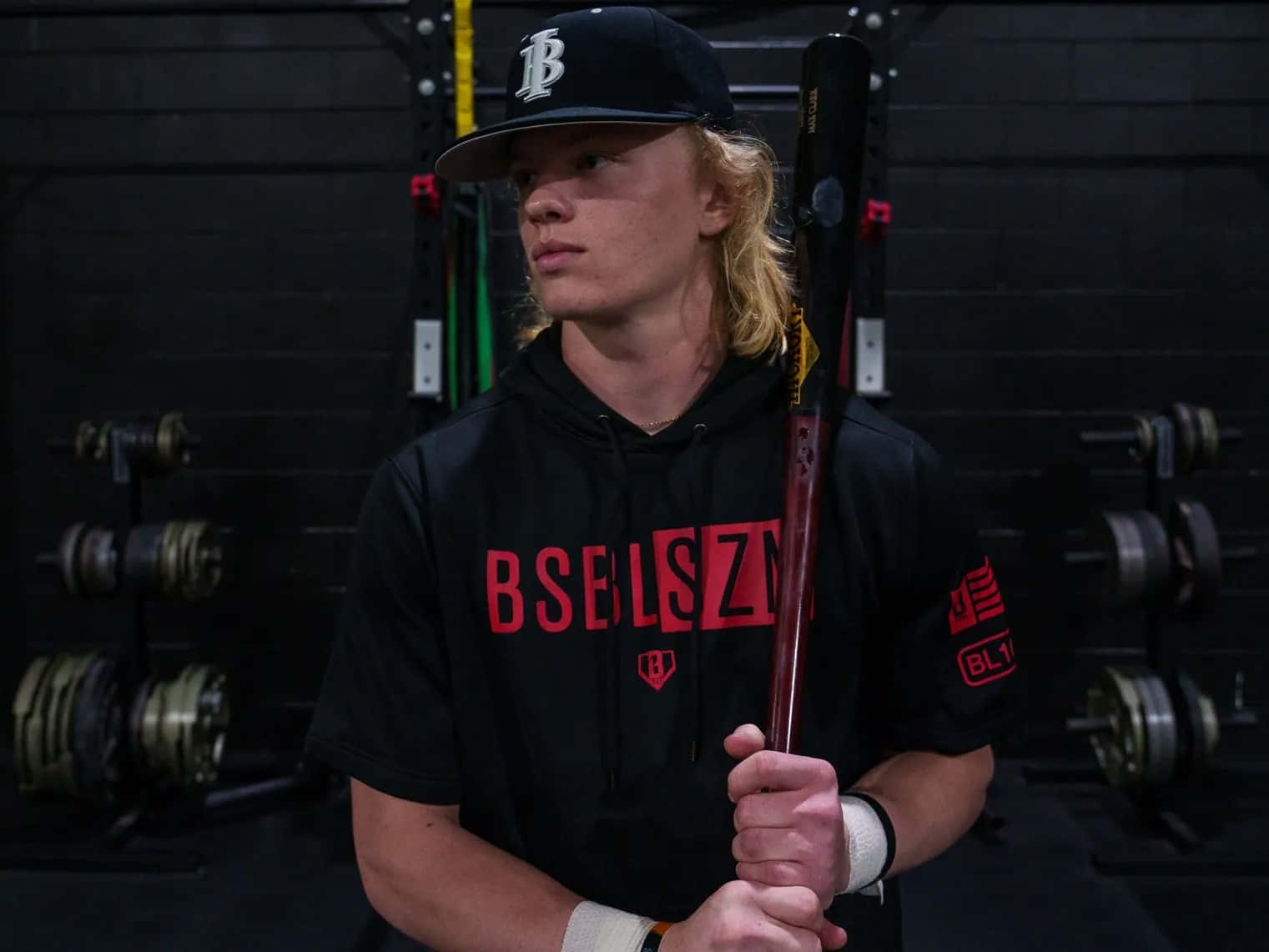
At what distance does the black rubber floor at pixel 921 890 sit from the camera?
2.86m

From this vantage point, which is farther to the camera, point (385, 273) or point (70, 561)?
point (385, 273)

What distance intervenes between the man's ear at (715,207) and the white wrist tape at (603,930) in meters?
0.70

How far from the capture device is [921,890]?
10.2 ft

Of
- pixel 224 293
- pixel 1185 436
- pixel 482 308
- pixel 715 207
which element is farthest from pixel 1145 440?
pixel 224 293

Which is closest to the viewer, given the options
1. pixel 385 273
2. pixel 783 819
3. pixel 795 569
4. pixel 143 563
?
pixel 783 819

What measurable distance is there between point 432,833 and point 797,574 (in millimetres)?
434

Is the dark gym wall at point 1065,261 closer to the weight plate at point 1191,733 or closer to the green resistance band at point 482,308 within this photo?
the green resistance band at point 482,308

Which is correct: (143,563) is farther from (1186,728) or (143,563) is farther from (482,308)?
(1186,728)

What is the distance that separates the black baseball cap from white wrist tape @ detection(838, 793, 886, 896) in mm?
686

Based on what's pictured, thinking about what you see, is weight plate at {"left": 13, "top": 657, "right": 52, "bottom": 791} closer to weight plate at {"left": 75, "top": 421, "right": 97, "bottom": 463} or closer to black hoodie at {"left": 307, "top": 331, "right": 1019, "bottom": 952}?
weight plate at {"left": 75, "top": 421, "right": 97, "bottom": 463}

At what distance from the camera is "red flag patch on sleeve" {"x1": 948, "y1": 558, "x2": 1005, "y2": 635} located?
1.18 m

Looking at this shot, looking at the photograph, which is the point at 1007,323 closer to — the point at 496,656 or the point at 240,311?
the point at 240,311

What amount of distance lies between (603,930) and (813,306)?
605 millimetres

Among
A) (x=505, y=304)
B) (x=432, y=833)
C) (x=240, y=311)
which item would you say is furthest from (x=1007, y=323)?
(x=432, y=833)
